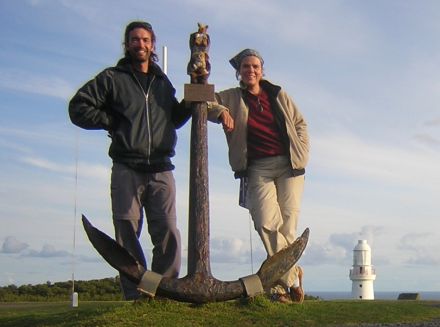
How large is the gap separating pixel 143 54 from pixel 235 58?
131cm

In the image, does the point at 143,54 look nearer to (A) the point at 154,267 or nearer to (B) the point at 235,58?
(B) the point at 235,58

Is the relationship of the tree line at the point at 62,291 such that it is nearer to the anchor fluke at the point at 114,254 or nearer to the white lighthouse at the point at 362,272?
the anchor fluke at the point at 114,254

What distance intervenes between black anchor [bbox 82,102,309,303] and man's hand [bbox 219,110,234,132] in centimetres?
46

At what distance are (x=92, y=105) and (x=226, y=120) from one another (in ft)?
4.76

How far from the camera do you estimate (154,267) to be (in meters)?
6.81

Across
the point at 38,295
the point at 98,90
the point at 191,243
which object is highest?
the point at 98,90

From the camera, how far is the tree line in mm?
13258

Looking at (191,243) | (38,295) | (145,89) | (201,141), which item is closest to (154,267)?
(191,243)

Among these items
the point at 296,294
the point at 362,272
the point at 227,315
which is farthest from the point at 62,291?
the point at 362,272

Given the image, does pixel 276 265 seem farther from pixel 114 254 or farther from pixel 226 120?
pixel 226 120

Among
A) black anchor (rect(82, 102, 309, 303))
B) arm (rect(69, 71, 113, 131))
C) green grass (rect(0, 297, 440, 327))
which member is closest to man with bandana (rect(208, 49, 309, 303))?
green grass (rect(0, 297, 440, 327))

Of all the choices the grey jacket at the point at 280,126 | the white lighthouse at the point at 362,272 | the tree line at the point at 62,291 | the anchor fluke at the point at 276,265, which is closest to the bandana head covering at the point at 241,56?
the grey jacket at the point at 280,126

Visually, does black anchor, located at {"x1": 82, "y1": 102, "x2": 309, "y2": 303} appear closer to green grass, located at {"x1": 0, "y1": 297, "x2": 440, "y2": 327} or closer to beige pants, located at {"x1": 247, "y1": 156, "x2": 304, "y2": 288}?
green grass, located at {"x1": 0, "y1": 297, "x2": 440, "y2": 327}

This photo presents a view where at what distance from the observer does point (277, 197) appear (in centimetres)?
764
